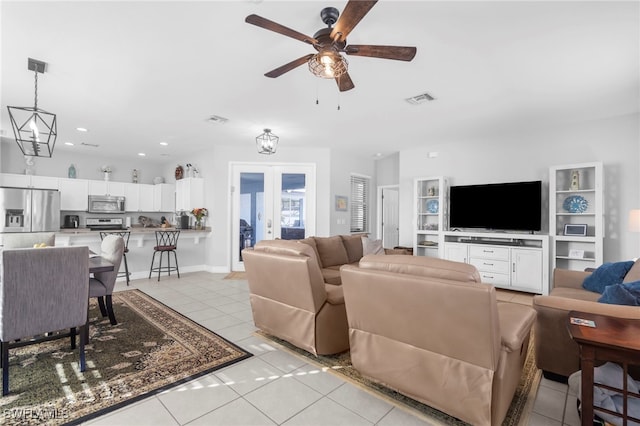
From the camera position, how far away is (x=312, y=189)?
21.3 feet

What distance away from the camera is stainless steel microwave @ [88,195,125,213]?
7043 mm

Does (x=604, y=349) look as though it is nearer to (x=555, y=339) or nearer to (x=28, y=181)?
(x=555, y=339)

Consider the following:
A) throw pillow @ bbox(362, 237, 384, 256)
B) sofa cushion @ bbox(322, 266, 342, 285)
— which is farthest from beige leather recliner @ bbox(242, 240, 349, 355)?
throw pillow @ bbox(362, 237, 384, 256)

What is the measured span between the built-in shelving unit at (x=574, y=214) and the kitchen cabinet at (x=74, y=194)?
9146 millimetres

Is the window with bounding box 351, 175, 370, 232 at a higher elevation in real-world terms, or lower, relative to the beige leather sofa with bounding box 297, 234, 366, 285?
higher

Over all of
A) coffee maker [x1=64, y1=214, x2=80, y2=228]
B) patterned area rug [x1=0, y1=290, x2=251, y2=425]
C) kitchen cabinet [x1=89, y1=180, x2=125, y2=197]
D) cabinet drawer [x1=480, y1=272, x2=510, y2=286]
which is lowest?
patterned area rug [x1=0, y1=290, x2=251, y2=425]

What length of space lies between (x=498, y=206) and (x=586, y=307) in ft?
11.9

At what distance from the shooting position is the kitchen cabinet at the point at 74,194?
21.9 ft

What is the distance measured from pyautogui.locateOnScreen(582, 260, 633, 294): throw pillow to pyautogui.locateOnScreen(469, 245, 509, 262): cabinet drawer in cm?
192

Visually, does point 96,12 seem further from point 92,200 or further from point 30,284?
point 92,200

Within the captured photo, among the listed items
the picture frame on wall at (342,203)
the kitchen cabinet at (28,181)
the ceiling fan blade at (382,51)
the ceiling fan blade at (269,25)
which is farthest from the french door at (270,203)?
the ceiling fan blade at (269,25)

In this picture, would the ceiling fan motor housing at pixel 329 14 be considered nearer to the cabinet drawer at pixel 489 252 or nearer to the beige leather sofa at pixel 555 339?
the beige leather sofa at pixel 555 339

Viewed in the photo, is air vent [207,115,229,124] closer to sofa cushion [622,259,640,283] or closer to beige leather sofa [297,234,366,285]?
beige leather sofa [297,234,366,285]

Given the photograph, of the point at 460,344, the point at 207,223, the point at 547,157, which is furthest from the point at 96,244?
the point at 547,157
